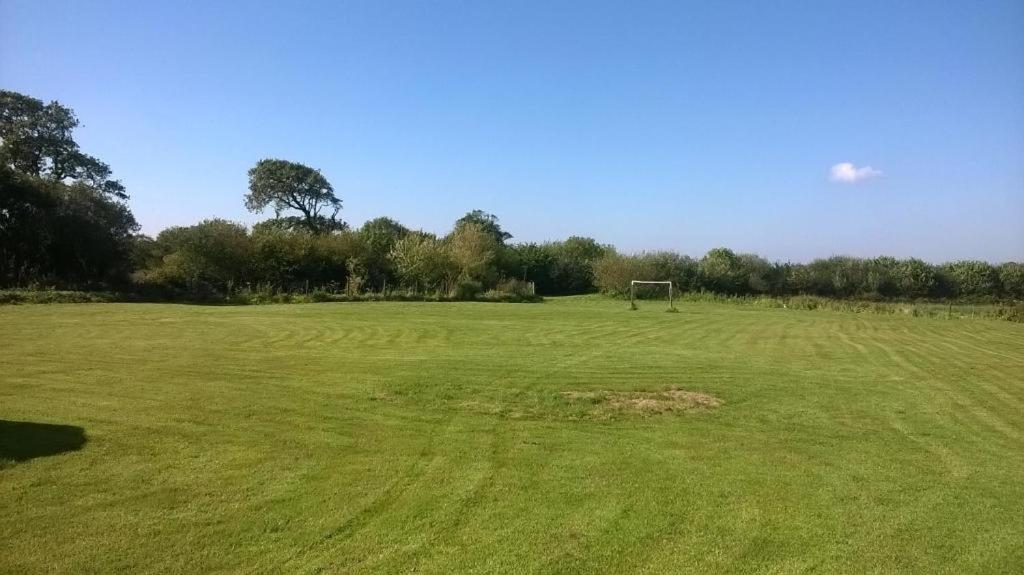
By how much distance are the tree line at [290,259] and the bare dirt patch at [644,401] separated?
102 ft

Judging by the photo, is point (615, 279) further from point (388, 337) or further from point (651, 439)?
point (651, 439)

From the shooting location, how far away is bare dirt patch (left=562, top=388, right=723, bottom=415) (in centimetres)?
916

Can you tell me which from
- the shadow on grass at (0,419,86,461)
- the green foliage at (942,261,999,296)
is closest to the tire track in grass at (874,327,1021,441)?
the shadow on grass at (0,419,86,461)

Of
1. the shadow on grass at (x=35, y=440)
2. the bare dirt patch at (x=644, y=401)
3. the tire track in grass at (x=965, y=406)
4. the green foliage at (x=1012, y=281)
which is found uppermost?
the green foliage at (x=1012, y=281)

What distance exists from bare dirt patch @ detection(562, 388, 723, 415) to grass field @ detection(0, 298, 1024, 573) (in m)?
0.09

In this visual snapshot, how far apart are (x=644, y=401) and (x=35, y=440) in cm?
741

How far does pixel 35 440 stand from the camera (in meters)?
6.55

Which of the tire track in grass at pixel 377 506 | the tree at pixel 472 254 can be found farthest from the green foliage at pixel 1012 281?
the tire track in grass at pixel 377 506

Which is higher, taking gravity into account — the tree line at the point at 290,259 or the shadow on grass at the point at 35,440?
the tree line at the point at 290,259

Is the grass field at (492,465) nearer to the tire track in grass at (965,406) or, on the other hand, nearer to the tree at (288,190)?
the tire track in grass at (965,406)

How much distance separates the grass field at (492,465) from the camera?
443cm

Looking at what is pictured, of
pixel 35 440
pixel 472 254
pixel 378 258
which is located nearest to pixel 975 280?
pixel 472 254

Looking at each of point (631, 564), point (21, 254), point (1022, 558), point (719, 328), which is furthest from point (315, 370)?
point (21, 254)

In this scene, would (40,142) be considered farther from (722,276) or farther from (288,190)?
(722,276)
